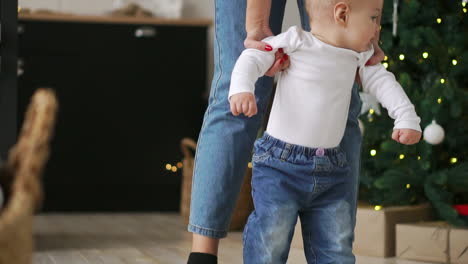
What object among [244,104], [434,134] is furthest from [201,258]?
[434,134]

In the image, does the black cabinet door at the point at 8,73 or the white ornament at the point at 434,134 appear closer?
the black cabinet door at the point at 8,73

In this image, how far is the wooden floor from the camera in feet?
7.86

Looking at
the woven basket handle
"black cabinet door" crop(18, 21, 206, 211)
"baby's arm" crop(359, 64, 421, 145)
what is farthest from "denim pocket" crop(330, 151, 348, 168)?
"black cabinet door" crop(18, 21, 206, 211)

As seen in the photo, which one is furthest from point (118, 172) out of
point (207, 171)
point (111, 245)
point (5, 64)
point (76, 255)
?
point (207, 171)

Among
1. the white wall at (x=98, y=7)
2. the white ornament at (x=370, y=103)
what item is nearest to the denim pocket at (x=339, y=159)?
the white ornament at (x=370, y=103)

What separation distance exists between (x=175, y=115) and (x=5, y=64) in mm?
2021

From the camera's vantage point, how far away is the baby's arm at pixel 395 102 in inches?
58.8

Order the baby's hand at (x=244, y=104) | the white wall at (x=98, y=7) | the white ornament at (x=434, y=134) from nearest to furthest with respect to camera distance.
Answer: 1. the baby's hand at (x=244, y=104)
2. the white ornament at (x=434, y=134)
3. the white wall at (x=98, y=7)

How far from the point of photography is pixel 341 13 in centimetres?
151

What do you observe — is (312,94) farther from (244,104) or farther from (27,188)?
(27,188)

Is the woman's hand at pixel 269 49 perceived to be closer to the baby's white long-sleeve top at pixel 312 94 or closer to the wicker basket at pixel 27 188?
the baby's white long-sleeve top at pixel 312 94

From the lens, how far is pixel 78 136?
3953mm

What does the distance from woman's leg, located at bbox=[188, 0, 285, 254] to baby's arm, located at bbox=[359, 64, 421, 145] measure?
218 millimetres

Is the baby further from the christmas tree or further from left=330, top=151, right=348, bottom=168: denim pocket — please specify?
the christmas tree
